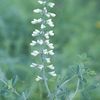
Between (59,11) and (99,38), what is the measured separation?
815 millimetres

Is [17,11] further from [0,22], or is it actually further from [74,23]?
[74,23]

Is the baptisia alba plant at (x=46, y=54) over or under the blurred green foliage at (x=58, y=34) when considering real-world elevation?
under

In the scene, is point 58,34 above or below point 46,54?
above

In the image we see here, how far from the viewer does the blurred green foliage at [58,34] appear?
19.2ft

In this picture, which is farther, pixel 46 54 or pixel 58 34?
pixel 58 34

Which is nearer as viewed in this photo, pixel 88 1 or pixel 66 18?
pixel 66 18

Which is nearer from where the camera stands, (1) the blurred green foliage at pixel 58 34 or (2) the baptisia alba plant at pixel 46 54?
(2) the baptisia alba plant at pixel 46 54

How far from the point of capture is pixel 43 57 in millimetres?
3086

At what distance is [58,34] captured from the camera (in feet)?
23.3

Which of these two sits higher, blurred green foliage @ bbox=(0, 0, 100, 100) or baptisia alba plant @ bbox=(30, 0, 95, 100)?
blurred green foliage @ bbox=(0, 0, 100, 100)

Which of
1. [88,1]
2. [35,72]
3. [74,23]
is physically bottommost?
[35,72]

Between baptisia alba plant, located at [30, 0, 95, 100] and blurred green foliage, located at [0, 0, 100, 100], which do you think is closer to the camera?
baptisia alba plant, located at [30, 0, 95, 100]

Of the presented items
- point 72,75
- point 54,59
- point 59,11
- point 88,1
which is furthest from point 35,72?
point 88,1

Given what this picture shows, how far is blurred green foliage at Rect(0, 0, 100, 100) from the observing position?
5867mm
